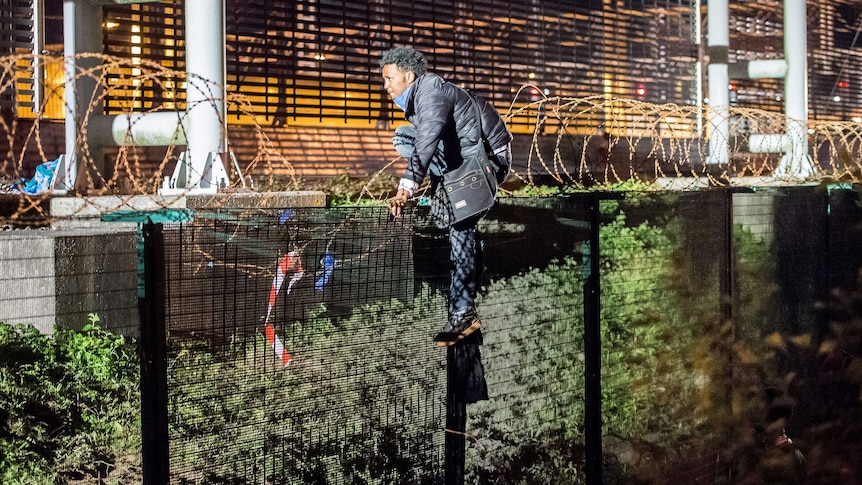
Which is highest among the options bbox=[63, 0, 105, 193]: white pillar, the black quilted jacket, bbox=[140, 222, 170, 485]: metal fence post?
bbox=[63, 0, 105, 193]: white pillar

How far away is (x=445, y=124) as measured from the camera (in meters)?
4.50

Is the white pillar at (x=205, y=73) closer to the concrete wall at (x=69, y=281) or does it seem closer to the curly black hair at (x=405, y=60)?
the concrete wall at (x=69, y=281)

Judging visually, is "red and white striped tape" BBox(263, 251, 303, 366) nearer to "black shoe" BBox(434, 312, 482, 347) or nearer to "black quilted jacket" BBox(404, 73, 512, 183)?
"black quilted jacket" BBox(404, 73, 512, 183)

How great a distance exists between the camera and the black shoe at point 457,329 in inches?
174

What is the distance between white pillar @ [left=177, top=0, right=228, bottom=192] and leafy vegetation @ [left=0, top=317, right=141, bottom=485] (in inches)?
142

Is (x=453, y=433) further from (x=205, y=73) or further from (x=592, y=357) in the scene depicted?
(x=205, y=73)

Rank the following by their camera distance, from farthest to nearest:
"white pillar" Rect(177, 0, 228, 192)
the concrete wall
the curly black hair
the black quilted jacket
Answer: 1. "white pillar" Rect(177, 0, 228, 192)
2. the concrete wall
3. the curly black hair
4. the black quilted jacket

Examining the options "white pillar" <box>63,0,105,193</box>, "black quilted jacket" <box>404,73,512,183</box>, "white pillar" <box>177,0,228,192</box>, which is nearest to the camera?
"black quilted jacket" <box>404,73,512,183</box>

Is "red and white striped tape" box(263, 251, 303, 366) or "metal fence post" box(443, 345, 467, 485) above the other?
"red and white striped tape" box(263, 251, 303, 366)

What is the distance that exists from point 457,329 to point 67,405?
7.39 ft

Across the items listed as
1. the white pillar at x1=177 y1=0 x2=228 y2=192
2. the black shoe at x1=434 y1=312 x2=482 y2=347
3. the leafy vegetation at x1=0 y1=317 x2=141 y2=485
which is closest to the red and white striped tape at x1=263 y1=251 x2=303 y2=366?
the black shoe at x1=434 y1=312 x2=482 y2=347

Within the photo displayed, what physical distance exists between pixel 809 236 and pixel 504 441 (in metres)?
3.93

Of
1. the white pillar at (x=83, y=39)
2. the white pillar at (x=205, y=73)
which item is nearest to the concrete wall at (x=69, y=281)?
the white pillar at (x=205, y=73)

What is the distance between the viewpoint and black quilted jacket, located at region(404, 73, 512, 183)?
4414 mm
